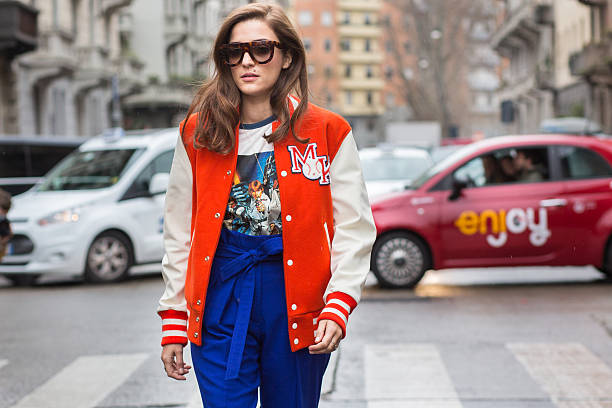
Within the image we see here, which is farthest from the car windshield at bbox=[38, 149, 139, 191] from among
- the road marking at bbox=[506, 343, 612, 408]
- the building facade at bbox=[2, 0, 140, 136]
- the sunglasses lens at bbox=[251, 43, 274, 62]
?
the building facade at bbox=[2, 0, 140, 136]

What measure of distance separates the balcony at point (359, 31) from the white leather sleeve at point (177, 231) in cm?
10975

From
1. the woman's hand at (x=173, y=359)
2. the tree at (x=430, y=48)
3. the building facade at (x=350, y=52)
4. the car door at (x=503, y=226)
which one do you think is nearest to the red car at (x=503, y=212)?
→ the car door at (x=503, y=226)

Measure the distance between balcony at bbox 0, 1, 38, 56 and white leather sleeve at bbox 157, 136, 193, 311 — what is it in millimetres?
25152

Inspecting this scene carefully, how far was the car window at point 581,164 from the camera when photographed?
1113cm

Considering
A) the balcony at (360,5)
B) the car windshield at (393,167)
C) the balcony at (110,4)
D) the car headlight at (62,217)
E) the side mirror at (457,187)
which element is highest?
the balcony at (360,5)

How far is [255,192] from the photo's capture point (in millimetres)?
3250

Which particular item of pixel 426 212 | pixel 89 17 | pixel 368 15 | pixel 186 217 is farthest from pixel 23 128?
pixel 368 15

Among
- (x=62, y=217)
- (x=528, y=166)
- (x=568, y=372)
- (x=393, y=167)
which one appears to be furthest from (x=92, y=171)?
(x=568, y=372)

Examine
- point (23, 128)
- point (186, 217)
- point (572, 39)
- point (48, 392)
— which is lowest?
point (48, 392)

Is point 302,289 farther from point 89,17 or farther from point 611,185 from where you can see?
point 89,17

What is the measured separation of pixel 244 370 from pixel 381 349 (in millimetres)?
4505

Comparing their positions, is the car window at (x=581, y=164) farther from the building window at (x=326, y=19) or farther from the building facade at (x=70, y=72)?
the building window at (x=326, y=19)

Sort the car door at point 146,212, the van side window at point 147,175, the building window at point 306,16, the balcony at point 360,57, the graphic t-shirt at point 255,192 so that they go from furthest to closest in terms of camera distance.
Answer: the balcony at point 360,57
the building window at point 306,16
the van side window at point 147,175
the car door at point 146,212
the graphic t-shirt at point 255,192

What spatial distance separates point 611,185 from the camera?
435 inches
